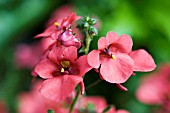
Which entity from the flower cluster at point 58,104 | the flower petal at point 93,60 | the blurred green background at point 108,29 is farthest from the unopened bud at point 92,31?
the blurred green background at point 108,29

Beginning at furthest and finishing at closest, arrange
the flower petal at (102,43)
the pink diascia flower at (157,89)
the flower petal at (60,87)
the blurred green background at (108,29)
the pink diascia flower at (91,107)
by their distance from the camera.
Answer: the blurred green background at (108,29) → the pink diascia flower at (157,89) → the pink diascia flower at (91,107) → the flower petal at (102,43) → the flower petal at (60,87)

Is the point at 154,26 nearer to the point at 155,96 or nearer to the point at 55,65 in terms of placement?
the point at 155,96

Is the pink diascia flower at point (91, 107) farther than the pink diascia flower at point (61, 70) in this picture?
Yes

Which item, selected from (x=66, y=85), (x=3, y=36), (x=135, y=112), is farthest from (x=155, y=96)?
(x=3, y=36)

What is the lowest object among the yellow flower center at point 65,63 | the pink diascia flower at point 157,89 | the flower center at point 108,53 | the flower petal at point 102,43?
the pink diascia flower at point 157,89

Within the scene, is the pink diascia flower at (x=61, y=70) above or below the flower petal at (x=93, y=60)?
below

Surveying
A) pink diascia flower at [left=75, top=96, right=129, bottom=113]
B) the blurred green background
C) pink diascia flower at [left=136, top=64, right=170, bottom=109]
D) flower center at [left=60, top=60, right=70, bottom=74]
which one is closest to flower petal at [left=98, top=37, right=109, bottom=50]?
flower center at [left=60, top=60, right=70, bottom=74]

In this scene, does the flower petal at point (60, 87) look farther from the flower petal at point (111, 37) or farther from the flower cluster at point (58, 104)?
the flower cluster at point (58, 104)
